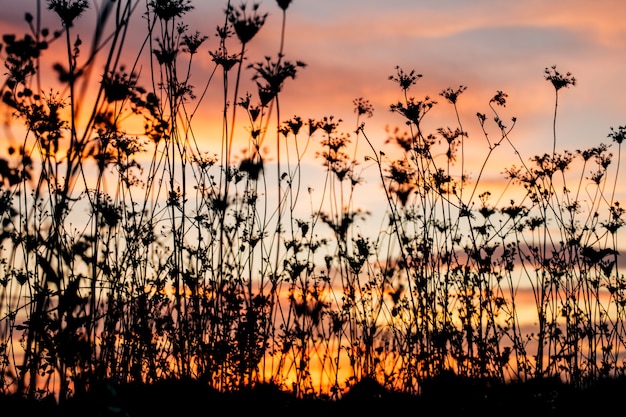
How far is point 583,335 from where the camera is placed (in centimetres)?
844

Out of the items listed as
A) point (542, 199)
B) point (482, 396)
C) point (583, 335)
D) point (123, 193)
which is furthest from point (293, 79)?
point (583, 335)

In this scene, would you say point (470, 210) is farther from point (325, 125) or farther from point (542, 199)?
point (325, 125)

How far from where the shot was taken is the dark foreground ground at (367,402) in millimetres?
5852

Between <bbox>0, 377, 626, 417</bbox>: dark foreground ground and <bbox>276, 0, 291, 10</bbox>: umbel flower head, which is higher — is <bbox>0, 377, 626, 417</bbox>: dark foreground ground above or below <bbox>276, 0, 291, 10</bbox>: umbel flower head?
below

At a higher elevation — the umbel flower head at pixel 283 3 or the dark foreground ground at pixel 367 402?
the umbel flower head at pixel 283 3

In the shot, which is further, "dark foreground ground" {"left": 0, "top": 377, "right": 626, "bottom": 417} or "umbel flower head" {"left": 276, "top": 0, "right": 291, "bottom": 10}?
"dark foreground ground" {"left": 0, "top": 377, "right": 626, "bottom": 417}

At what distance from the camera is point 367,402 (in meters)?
6.43

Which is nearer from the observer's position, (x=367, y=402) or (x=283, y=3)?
(x=283, y=3)

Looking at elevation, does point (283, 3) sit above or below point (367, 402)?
above

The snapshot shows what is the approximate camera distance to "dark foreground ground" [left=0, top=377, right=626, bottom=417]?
5852 millimetres

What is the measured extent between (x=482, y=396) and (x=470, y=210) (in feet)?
7.68

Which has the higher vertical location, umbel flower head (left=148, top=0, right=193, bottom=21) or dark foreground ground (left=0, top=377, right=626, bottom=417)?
umbel flower head (left=148, top=0, right=193, bottom=21)

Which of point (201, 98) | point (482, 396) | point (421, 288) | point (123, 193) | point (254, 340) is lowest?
point (482, 396)

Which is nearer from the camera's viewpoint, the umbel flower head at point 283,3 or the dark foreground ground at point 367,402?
the umbel flower head at point 283,3
